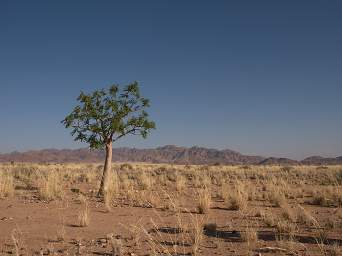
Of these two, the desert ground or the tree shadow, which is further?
the tree shadow

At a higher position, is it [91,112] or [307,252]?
[91,112]

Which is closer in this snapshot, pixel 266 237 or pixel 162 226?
pixel 266 237

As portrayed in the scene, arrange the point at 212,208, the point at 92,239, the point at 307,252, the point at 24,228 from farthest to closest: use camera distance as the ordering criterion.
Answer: the point at 212,208, the point at 24,228, the point at 92,239, the point at 307,252

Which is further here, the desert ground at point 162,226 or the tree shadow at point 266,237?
the tree shadow at point 266,237

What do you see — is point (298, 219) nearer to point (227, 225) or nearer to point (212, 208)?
point (227, 225)

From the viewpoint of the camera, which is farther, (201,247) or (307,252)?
(201,247)

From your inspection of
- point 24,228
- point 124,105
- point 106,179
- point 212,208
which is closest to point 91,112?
point 124,105

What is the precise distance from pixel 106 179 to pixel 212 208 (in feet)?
16.5

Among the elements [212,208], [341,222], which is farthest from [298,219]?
[212,208]

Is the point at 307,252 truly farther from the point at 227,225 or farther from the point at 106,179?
the point at 106,179

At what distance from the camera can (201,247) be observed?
7.77m

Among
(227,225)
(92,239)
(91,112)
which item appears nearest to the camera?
(92,239)

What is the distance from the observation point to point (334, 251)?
6.81 metres

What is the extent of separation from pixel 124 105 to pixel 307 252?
11.4 meters
